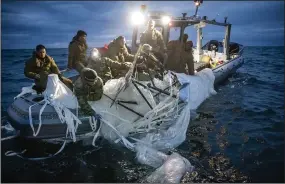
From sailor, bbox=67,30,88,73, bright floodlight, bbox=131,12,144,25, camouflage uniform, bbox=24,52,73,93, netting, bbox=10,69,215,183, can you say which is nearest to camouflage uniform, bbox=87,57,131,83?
netting, bbox=10,69,215,183

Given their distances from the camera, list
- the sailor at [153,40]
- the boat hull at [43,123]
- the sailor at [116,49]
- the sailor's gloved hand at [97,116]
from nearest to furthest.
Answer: the boat hull at [43,123], the sailor's gloved hand at [97,116], the sailor at [116,49], the sailor at [153,40]

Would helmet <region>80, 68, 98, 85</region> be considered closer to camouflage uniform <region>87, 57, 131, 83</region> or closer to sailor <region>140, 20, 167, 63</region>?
camouflage uniform <region>87, 57, 131, 83</region>

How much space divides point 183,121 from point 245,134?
2.58 m

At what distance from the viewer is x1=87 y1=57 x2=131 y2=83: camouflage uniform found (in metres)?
6.34

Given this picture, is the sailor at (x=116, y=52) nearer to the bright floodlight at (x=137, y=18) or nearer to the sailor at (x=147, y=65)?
the sailor at (x=147, y=65)

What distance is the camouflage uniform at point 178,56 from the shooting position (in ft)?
31.4

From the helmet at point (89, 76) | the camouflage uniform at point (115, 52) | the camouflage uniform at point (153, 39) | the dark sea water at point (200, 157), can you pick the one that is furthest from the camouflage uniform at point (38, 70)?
the camouflage uniform at point (153, 39)

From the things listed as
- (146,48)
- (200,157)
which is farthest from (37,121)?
(200,157)

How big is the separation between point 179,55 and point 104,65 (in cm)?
411

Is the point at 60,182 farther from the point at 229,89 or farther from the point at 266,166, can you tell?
the point at 229,89

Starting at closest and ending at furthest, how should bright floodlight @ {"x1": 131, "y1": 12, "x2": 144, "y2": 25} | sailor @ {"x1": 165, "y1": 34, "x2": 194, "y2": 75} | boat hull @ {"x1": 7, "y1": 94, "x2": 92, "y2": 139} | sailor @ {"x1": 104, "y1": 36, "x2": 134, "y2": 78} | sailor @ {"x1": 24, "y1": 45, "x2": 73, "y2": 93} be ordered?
1. boat hull @ {"x1": 7, "y1": 94, "x2": 92, "y2": 139}
2. sailor @ {"x1": 24, "y1": 45, "x2": 73, "y2": 93}
3. sailor @ {"x1": 104, "y1": 36, "x2": 134, "y2": 78}
4. bright floodlight @ {"x1": 131, "y1": 12, "x2": 144, "y2": 25}
5. sailor @ {"x1": 165, "y1": 34, "x2": 194, "y2": 75}

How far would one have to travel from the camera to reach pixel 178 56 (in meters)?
9.66

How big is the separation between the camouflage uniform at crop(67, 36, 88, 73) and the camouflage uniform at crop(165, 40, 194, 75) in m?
3.80

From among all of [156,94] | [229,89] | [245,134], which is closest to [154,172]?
[156,94]
